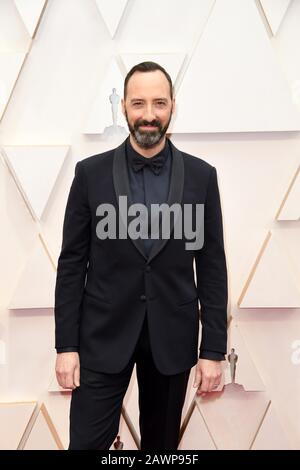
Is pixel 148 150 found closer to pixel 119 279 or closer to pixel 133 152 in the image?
pixel 133 152

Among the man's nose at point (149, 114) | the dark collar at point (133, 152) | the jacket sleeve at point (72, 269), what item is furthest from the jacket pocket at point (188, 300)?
the man's nose at point (149, 114)

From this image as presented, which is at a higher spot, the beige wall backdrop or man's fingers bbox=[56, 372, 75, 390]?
the beige wall backdrop

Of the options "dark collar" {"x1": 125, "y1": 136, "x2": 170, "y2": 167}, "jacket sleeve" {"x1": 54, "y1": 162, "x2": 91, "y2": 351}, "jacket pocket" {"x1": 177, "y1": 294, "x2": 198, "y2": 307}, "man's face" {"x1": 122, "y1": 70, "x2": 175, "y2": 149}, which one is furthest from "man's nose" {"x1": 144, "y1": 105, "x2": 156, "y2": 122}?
"jacket pocket" {"x1": 177, "y1": 294, "x2": 198, "y2": 307}

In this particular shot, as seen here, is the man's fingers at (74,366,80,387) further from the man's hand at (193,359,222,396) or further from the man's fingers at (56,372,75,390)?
the man's hand at (193,359,222,396)

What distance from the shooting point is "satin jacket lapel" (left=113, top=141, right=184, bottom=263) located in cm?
160

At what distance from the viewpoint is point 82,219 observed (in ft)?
5.35

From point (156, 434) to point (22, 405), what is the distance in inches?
29.9

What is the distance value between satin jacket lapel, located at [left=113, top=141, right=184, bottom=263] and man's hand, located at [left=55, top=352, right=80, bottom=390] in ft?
1.23

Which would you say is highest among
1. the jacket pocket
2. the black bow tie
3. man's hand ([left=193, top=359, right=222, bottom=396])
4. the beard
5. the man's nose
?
the man's nose

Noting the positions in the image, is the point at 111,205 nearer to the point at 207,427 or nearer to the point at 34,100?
the point at 34,100

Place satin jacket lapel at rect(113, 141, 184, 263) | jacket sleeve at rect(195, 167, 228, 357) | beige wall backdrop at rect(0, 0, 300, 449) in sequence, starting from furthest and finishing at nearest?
beige wall backdrop at rect(0, 0, 300, 449) < jacket sleeve at rect(195, 167, 228, 357) < satin jacket lapel at rect(113, 141, 184, 263)

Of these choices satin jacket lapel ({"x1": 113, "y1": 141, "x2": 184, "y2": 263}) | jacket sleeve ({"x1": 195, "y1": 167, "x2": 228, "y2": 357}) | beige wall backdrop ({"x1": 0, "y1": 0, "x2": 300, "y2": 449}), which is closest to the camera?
satin jacket lapel ({"x1": 113, "y1": 141, "x2": 184, "y2": 263})

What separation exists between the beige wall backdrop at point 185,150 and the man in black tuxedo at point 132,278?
55cm

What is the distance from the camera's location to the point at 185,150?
2.24 m
